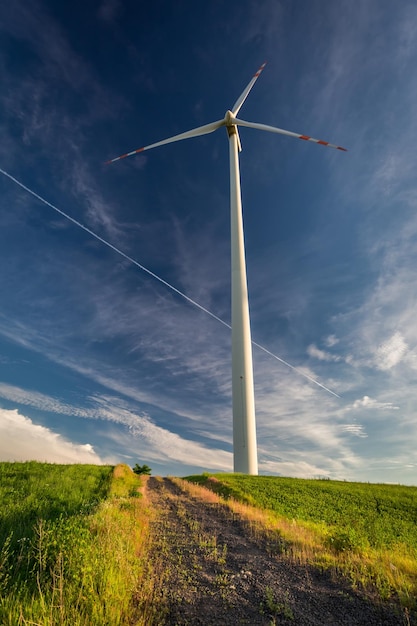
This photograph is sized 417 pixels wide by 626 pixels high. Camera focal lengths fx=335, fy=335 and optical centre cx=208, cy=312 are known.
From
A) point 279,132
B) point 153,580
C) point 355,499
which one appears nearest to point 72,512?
point 153,580

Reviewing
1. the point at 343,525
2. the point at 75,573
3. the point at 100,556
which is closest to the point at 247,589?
the point at 100,556

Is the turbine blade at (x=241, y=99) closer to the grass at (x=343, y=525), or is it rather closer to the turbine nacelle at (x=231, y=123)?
the turbine nacelle at (x=231, y=123)

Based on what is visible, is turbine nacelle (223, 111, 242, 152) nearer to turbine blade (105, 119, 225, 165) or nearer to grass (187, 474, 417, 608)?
turbine blade (105, 119, 225, 165)

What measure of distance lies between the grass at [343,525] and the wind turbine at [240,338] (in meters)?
3.05

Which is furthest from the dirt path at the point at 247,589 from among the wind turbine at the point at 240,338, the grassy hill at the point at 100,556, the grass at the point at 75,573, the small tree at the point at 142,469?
the small tree at the point at 142,469

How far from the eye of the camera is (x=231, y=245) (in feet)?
165

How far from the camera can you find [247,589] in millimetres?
8570

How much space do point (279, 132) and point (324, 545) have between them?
55.3 meters

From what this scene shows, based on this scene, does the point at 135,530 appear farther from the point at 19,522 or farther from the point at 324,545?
the point at 324,545

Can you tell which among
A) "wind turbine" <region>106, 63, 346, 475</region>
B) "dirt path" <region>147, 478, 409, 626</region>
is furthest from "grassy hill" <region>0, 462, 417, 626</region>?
"wind turbine" <region>106, 63, 346, 475</region>

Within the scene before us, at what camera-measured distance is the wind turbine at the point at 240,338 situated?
4047cm

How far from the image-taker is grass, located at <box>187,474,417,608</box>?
393 inches

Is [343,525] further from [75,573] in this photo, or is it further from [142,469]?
[142,469]

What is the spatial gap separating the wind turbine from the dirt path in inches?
1095
